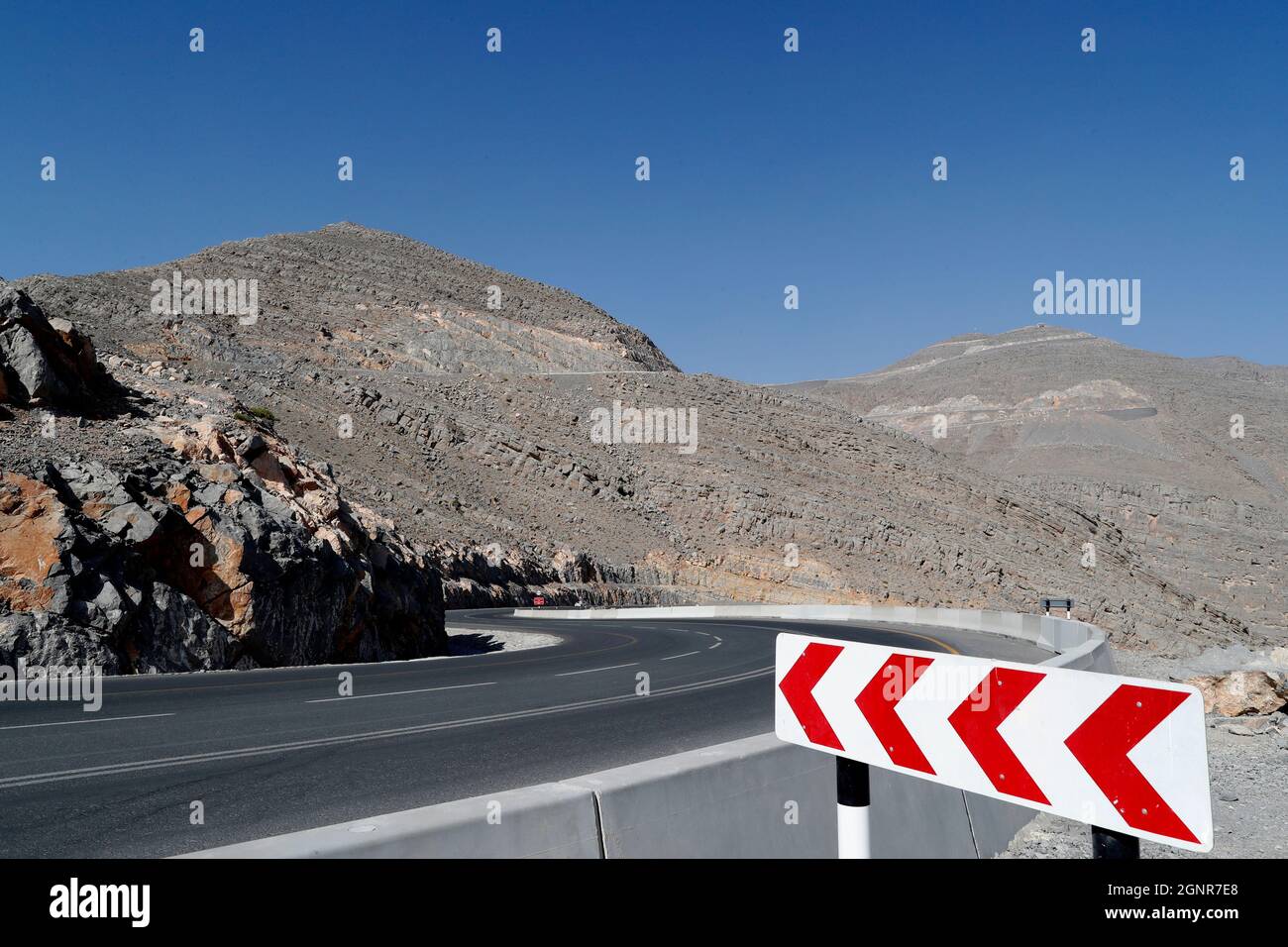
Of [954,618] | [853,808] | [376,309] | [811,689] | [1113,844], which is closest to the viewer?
→ [1113,844]

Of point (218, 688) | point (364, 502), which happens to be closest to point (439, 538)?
point (364, 502)

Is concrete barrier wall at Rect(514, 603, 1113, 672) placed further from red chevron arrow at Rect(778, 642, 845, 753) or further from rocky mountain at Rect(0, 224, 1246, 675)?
rocky mountain at Rect(0, 224, 1246, 675)

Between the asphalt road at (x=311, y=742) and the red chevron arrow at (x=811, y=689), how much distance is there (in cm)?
324

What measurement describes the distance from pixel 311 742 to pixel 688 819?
5.48 metres

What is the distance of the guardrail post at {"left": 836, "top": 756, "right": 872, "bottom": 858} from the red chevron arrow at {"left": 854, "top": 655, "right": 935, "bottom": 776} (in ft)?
0.78

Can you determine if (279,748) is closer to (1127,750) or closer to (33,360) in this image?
(1127,750)

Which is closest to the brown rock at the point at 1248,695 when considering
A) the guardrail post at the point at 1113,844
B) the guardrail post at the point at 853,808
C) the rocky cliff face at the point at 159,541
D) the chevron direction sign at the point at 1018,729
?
the guardrail post at the point at 853,808

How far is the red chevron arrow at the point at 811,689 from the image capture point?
4043 mm

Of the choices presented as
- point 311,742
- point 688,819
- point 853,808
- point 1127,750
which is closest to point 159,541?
point 311,742

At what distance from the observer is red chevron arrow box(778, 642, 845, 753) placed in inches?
159

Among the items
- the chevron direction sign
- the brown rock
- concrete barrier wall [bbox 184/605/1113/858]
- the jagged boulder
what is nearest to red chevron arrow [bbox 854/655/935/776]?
the chevron direction sign

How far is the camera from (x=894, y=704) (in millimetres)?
3752
